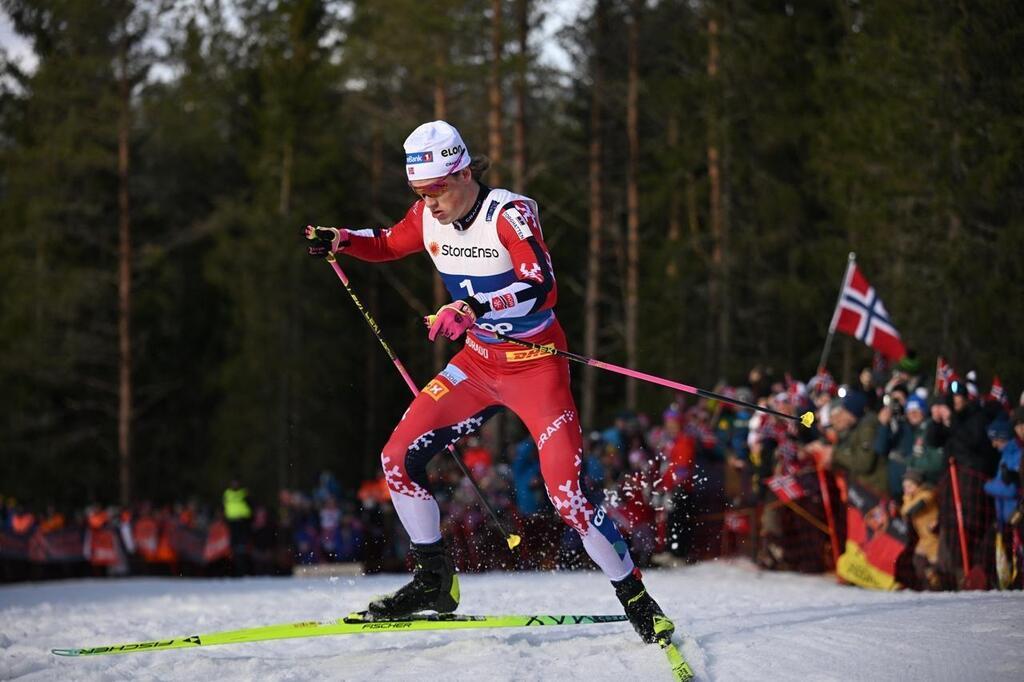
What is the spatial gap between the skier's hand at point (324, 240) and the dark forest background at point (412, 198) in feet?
29.5

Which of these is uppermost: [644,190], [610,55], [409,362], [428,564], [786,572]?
[610,55]

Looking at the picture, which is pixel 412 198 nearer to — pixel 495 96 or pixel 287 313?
Answer: pixel 287 313

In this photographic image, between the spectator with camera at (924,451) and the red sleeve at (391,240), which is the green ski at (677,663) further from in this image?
the spectator with camera at (924,451)

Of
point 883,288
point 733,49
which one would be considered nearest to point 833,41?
point 733,49

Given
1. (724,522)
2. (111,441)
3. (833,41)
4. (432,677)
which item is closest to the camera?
(432,677)

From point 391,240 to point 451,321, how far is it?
3.95 ft

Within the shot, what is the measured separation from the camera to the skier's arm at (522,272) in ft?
19.7

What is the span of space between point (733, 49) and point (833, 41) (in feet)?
5.86

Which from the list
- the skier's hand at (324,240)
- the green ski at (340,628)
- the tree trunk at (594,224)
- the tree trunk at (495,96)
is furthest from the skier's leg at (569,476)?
the tree trunk at (594,224)

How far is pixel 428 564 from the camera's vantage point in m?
6.61

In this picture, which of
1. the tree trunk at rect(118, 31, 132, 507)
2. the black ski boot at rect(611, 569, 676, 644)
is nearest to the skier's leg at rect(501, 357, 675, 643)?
the black ski boot at rect(611, 569, 676, 644)

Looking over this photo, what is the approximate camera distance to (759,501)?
12.8m

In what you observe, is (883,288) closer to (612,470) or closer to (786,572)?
(612,470)

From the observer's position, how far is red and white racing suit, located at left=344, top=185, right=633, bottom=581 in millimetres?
6062
